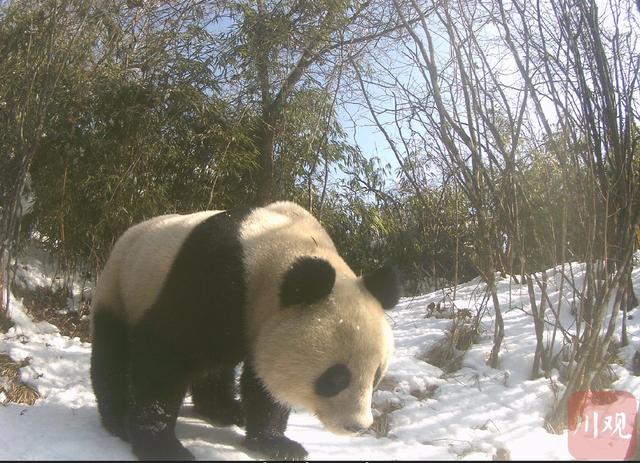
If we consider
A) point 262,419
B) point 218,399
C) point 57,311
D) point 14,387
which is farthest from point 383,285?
point 57,311

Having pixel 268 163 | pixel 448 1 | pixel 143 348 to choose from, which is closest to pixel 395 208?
pixel 268 163

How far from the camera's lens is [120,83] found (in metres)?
4.81

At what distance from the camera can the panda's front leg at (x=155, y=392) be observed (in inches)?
78.9

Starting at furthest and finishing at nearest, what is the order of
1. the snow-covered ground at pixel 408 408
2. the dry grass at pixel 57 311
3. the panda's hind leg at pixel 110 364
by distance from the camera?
the dry grass at pixel 57 311 → the panda's hind leg at pixel 110 364 → the snow-covered ground at pixel 408 408

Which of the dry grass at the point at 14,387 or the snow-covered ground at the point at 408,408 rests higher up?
the snow-covered ground at the point at 408,408

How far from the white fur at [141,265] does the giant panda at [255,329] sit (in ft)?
0.03

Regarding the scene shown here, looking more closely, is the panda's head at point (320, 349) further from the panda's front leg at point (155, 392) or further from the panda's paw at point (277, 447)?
the panda's front leg at point (155, 392)

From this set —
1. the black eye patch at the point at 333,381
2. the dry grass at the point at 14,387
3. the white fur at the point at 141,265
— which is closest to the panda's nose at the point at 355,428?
the black eye patch at the point at 333,381

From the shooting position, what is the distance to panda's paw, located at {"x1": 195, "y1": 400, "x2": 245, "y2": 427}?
8.38ft

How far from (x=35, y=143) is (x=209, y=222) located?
7.45 ft

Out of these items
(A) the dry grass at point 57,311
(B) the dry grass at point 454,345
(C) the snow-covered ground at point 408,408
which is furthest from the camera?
(A) the dry grass at point 57,311

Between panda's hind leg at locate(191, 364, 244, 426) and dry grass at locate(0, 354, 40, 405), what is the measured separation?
1212mm

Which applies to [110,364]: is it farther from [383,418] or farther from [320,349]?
[383,418]

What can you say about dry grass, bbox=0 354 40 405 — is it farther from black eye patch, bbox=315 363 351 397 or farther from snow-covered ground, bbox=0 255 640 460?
black eye patch, bbox=315 363 351 397
